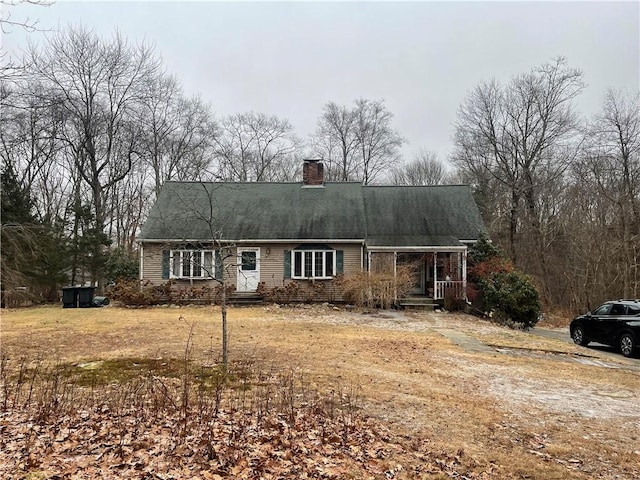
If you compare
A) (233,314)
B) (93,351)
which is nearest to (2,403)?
(93,351)

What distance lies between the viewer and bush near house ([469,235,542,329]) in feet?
59.1

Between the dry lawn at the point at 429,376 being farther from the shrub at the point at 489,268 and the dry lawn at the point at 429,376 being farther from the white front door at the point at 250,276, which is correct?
the white front door at the point at 250,276

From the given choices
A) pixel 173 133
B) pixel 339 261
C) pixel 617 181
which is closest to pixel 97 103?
pixel 173 133

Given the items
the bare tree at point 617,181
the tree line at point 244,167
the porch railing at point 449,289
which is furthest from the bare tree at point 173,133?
the bare tree at point 617,181

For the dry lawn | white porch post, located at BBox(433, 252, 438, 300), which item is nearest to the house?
white porch post, located at BBox(433, 252, 438, 300)

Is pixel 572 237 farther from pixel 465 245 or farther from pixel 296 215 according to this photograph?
pixel 296 215

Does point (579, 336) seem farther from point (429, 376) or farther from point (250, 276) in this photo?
point (250, 276)

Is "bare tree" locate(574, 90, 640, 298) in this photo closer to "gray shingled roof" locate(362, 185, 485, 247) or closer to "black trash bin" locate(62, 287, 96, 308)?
"gray shingled roof" locate(362, 185, 485, 247)

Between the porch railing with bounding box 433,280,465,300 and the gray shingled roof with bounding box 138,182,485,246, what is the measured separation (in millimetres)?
1875

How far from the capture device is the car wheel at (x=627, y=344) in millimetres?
12847

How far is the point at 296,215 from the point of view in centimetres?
2303

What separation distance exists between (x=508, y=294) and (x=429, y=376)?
10978 mm

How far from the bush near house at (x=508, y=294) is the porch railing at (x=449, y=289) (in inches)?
30.4

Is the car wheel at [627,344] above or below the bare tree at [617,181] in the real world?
below
